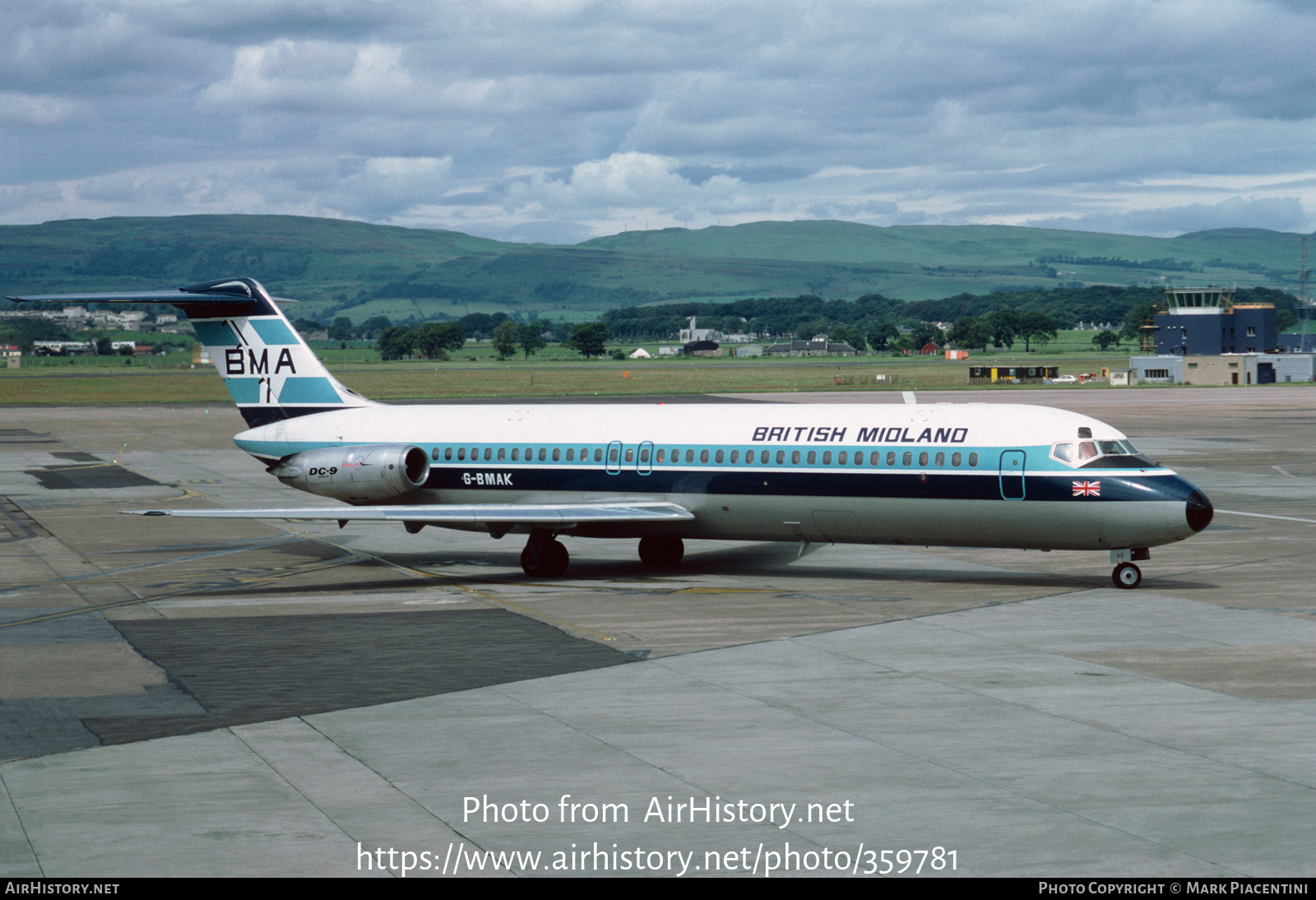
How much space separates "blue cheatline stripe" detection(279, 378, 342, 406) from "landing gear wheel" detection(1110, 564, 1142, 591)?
1891 cm

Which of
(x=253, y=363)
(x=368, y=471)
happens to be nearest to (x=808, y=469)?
(x=368, y=471)

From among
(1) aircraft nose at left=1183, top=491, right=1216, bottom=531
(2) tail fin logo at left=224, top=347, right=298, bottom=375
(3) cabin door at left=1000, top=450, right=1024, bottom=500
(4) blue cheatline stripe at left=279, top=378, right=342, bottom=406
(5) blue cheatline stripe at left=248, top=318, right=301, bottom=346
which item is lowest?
(1) aircraft nose at left=1183, top=491, right=1216, bottom=531

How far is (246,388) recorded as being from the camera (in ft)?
113

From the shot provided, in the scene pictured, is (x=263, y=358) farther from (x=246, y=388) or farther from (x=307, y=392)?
(x=307, y=392)

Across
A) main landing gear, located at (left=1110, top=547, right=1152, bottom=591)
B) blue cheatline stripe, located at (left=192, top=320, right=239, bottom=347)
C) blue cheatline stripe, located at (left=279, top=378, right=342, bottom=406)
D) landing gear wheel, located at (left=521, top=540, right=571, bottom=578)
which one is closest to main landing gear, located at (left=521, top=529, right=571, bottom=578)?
landing gear wheel, located at (left=521, top=540, right=571, bottom=578)

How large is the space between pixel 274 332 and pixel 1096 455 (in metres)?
20.0

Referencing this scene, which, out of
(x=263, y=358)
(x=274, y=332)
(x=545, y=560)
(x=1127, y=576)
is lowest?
(x=1127, y=576)

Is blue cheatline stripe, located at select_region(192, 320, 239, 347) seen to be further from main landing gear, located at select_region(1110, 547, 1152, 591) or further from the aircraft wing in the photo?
main landing gear, located at select_region(1110, 547, 1152, 591)

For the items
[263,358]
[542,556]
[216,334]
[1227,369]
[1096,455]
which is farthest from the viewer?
[1227,369]

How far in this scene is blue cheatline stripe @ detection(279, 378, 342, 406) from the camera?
34250 millimetres

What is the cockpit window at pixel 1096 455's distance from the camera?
86.7 feet

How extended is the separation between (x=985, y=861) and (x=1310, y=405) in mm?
97688

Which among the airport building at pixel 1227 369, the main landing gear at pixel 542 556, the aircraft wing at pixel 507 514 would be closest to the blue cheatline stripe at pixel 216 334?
the aircraft wing at pixel 507 514
